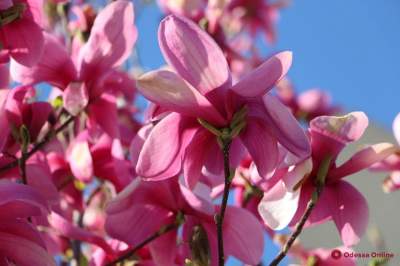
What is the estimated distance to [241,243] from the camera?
0.75 meters

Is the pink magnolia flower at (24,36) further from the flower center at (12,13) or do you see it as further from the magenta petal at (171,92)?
the magenta petal at (171,92)

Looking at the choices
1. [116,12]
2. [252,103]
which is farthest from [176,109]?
[116,12]

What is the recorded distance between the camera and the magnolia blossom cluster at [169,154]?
1.97 feet

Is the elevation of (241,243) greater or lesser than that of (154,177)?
lesser

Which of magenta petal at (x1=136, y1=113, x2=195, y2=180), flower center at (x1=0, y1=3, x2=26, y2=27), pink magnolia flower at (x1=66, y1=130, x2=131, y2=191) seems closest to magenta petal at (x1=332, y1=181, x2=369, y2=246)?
magenta petal at (x1=136, y1=113, x2=195, y2=180)

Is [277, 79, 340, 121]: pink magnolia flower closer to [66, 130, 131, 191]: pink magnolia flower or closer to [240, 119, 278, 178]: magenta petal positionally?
[66, 130, 131, 191]: pink magnolia flower

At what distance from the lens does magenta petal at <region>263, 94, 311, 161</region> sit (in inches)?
23.3

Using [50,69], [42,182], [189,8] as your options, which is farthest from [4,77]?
[189,8]

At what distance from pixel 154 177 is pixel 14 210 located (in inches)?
5.3

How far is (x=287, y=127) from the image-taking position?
0.59 meters

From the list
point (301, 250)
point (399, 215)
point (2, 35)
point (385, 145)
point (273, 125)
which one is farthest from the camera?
point (399, 215)

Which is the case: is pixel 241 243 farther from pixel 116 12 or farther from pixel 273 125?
pixel 116 12

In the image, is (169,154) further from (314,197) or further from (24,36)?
(24,36)

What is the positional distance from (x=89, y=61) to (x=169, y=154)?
1.03 feet
